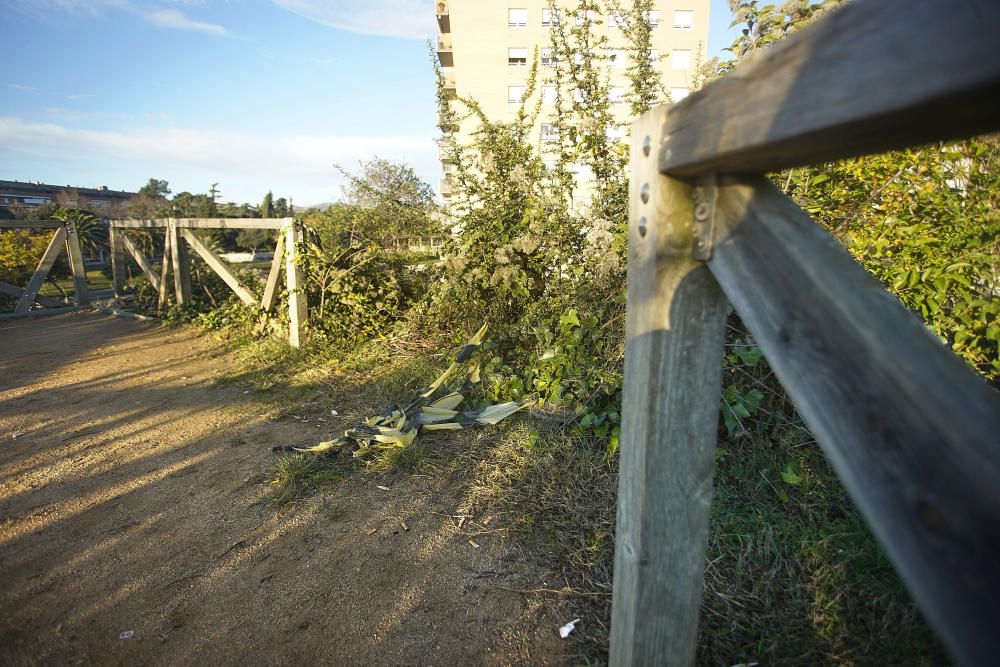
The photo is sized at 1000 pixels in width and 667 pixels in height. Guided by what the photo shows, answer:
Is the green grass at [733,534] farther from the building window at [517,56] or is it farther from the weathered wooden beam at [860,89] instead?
the building window at [517,56]

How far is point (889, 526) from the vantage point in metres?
0.56

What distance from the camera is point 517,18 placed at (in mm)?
33250

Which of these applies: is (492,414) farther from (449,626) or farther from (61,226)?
(61,226)

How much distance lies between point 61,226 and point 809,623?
1277cm

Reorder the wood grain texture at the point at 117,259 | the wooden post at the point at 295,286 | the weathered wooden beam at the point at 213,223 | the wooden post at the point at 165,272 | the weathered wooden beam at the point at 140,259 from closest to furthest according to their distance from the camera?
the wooden post at the point at 295,286
the weathered wooden beam at the point at 213,223
the wooden post at the point at 165,272
the weathered wooden beam at the point at 140,259
the wood grain texture at the point at 117,259

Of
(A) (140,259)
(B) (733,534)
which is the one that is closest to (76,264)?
(A) (140,259)

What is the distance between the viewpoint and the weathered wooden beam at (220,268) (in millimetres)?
7051

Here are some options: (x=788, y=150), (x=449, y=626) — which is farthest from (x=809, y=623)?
(x=788, y=150)

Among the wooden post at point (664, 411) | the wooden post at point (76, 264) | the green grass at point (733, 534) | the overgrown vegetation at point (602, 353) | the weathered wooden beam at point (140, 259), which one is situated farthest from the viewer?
the wooden post at point (76, 264)

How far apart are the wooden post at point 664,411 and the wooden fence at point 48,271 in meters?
11.8

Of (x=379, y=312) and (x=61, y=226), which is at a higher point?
(x=61, y=226)

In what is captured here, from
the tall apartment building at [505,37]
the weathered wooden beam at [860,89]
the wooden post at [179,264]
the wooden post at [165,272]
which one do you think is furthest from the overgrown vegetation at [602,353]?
the tall apartment building at [505,37]

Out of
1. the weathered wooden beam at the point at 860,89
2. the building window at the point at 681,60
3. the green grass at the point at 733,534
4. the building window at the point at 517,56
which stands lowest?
the green grass at the point at 733,534

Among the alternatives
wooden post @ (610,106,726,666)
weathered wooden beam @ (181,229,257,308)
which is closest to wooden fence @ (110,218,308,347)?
weathered wooden beam @ (181,229,257,308)
